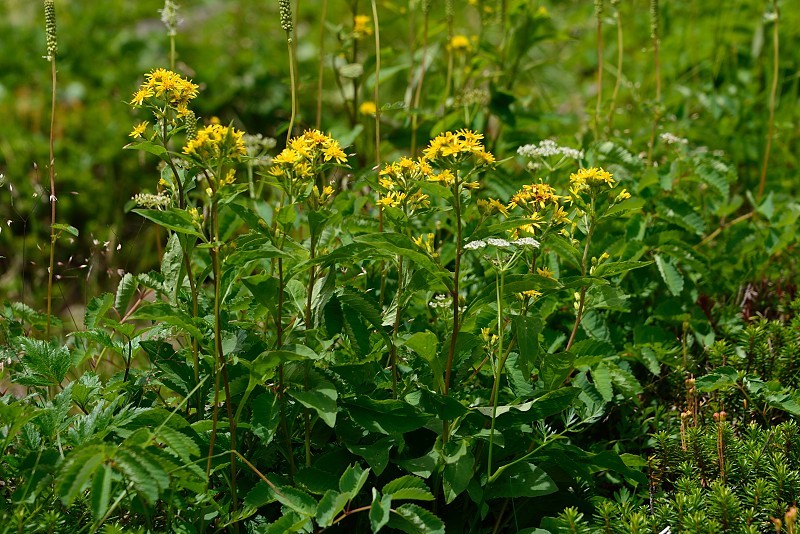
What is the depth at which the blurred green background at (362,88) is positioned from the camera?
114 inches

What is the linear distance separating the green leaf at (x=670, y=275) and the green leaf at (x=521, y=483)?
75 centimetres

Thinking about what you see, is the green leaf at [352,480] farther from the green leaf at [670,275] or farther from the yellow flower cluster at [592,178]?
the green leaf at [670,275]

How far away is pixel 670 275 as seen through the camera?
7.45 feet

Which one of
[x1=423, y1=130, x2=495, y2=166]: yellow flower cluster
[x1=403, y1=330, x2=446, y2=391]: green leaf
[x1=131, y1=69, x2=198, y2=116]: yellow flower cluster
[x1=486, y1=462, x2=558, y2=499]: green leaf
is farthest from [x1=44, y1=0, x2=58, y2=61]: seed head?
[x1=486, y1=462, x2=558, y2=499]: green leaf

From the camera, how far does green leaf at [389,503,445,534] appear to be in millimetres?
1549

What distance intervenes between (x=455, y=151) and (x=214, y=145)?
0.42m

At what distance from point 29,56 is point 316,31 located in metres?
1.69

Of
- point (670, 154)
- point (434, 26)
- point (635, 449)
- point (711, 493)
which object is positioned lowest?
point (635, 449)

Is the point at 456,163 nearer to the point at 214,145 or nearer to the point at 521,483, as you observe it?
the point at 214,145

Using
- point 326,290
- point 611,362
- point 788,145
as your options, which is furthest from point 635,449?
point 788,145

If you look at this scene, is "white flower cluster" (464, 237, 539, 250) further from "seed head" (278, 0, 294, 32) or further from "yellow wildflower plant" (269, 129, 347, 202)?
"seed head" (278, 0, 294, 32)

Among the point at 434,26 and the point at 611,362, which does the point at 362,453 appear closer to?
the point at 611,362

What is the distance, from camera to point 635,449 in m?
2.06

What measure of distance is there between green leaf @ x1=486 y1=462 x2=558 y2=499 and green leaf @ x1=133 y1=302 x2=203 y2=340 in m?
0.65
